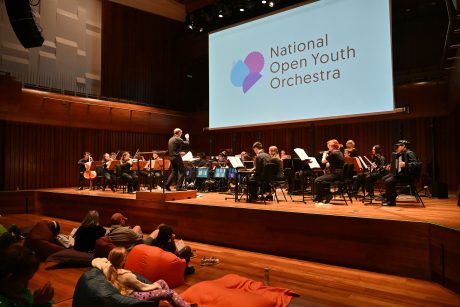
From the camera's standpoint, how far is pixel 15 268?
1.74 m

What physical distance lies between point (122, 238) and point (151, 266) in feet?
2.57

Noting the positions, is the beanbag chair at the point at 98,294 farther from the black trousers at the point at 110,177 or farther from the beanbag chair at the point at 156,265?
the black trousers at the point at 110,177

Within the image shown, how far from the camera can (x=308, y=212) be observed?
192 inches

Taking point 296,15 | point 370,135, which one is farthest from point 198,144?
point 296,15

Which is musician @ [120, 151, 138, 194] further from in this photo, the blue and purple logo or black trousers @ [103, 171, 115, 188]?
the blue and purple logo

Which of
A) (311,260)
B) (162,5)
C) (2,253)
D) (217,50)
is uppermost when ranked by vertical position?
(162,5)

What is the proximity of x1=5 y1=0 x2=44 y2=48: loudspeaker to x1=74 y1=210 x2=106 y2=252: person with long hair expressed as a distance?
558 centimetres

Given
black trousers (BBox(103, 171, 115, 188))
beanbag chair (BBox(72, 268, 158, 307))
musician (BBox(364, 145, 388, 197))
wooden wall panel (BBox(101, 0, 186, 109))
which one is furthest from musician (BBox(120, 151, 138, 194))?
beanbag chair (BBox(72, 268, 158, 307))

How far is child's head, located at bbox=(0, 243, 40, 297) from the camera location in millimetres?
1712

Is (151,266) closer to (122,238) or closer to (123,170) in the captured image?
(122,238)

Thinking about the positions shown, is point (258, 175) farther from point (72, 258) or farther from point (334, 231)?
point (72, 258)

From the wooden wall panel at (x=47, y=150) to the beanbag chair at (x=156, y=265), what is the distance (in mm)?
8583

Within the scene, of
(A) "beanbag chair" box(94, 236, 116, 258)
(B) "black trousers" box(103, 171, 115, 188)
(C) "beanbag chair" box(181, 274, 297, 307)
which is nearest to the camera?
(C) "beanbag chair" box(181, 274, 297, 307)

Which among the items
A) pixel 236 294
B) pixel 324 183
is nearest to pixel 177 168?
pixel 324 183
